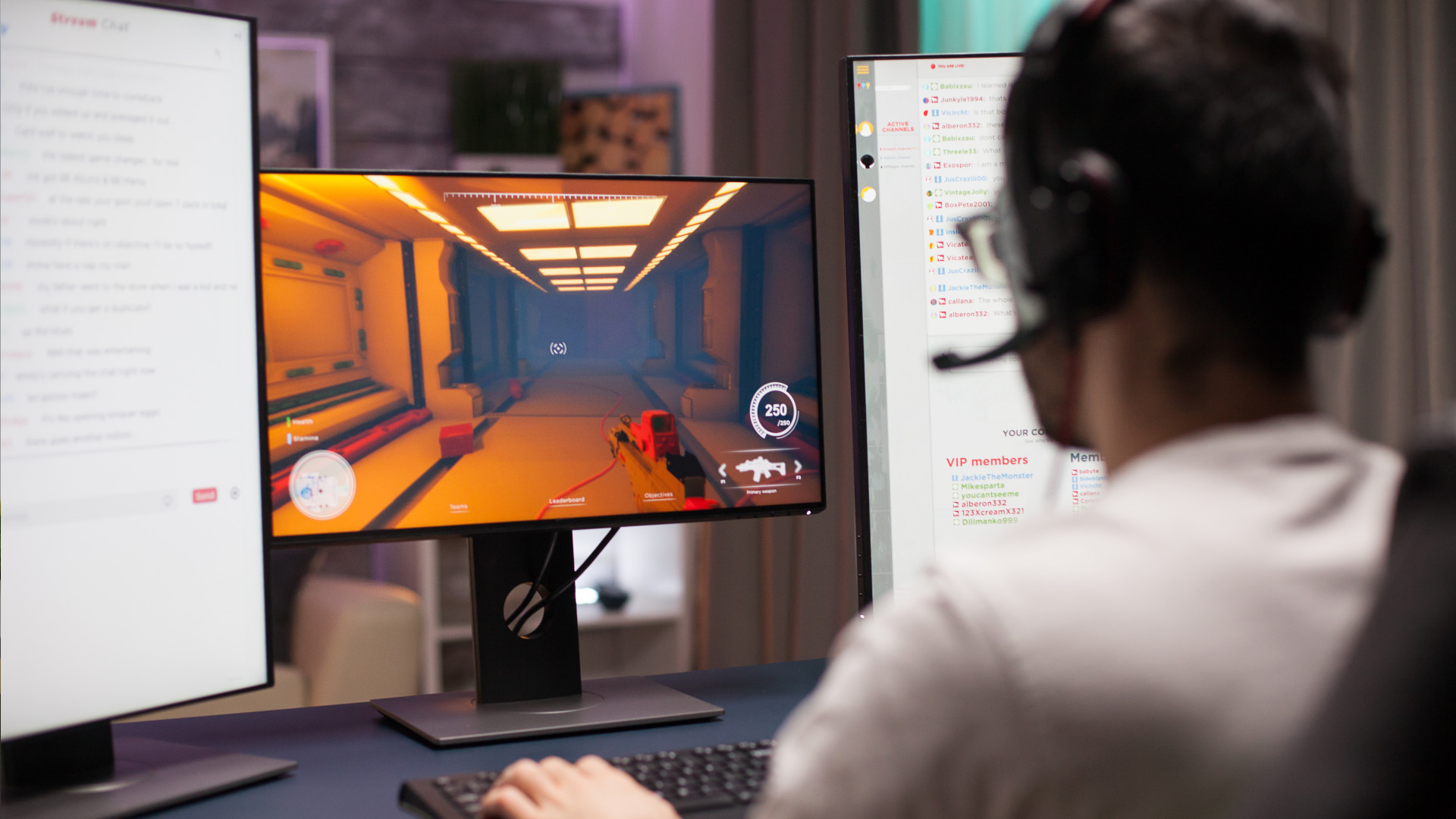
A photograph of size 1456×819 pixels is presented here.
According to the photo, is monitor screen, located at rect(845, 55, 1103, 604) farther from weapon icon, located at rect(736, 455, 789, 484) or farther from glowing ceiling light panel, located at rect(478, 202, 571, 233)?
glowing ceiling light panel, located at rect(478, 202, 571, 233)

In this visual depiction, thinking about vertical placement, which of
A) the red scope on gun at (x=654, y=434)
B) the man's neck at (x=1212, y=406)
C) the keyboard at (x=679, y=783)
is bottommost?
the keyboard at (x=679, y=783)

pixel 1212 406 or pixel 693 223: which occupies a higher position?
pixel 693 223

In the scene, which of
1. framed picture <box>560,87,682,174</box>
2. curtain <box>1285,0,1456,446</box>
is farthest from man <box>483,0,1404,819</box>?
framed picture <box>560,87,682,174</box>

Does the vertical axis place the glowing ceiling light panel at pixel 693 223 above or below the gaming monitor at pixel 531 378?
above

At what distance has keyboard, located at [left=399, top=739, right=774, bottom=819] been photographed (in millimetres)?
737

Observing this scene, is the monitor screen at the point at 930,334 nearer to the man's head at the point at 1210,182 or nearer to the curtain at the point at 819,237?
the man's head at the point at 1210,182

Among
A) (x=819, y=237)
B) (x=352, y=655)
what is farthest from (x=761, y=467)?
(x=352, y=655)

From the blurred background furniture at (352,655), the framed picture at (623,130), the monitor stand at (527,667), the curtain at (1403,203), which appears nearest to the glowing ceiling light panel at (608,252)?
the monitor stand at (527,667)

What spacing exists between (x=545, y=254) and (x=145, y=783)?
55 cm

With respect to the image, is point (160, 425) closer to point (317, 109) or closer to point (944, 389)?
point (944, 389)

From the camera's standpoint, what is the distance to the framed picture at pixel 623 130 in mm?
3045

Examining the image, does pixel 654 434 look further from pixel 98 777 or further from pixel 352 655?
pixel 352 655

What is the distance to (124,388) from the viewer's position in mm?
802

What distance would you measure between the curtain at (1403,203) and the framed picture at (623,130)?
192 centimetres
